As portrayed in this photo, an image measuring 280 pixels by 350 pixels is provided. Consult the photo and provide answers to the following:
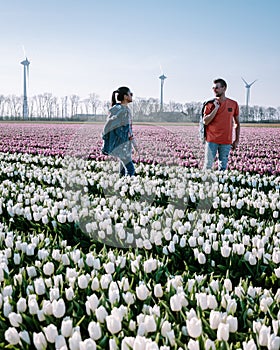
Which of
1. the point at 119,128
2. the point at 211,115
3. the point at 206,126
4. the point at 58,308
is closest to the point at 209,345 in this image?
the point at 58,308

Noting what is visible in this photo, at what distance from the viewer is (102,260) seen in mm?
3662

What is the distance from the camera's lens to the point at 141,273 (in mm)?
3396

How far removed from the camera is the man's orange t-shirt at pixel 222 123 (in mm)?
7750

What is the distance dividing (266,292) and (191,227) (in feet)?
6.39

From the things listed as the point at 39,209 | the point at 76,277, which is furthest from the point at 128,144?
the point at 76,277

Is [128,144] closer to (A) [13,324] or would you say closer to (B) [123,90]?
(B) [123,90]

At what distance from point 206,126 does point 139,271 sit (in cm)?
504

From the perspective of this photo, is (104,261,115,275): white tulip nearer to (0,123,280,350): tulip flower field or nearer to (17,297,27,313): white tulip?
(0,123,280,350): tulip flower field

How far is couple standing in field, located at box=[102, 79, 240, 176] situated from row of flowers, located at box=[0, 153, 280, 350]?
658mm

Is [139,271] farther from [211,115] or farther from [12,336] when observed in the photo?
[211,115]

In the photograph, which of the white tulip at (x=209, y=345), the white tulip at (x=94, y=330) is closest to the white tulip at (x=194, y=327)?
the white tulip at (x=209, y=345)

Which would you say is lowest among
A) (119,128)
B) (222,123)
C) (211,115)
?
(119,128)

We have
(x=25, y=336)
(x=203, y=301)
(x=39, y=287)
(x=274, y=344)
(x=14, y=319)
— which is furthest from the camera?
(x=39, y=287)

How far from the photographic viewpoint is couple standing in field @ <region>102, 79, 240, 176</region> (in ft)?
22.7
